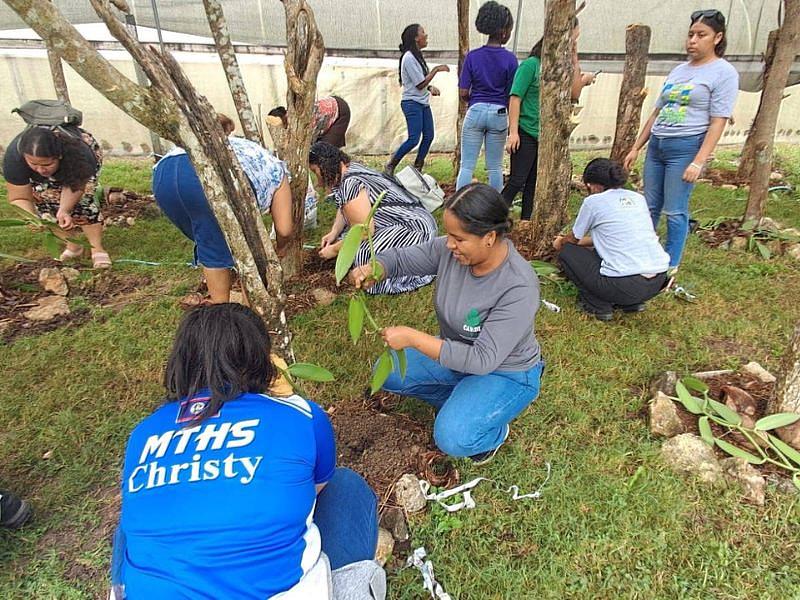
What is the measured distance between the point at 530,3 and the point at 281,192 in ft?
20.8

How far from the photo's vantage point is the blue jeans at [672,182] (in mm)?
3031

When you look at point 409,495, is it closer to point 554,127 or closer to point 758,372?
point 758,372

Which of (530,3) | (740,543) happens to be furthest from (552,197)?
(530,3)

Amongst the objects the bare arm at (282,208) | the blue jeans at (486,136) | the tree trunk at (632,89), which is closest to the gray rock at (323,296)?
the bare arm at (282,208)

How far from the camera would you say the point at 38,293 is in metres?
3.36

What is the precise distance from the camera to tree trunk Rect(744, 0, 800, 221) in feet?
12.8

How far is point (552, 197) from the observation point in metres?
3.42

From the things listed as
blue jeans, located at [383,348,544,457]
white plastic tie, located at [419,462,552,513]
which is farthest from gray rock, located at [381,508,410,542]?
blue jeans, located at [383,348,544,457]

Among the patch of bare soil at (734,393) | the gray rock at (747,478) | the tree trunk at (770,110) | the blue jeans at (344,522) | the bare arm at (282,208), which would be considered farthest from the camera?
the tree trunk at (770,110)

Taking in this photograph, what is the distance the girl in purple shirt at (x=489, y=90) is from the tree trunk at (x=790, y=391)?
228 centimetres

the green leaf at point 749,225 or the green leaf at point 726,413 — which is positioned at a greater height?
the green leaf at point 749,225

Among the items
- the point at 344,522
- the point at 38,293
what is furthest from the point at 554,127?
the point at 38,293

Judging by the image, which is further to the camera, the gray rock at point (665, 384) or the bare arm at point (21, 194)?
the bare arm at point (21, 194)

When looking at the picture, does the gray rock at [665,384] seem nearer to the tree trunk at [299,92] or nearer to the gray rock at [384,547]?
the gray rock at [384,547]
